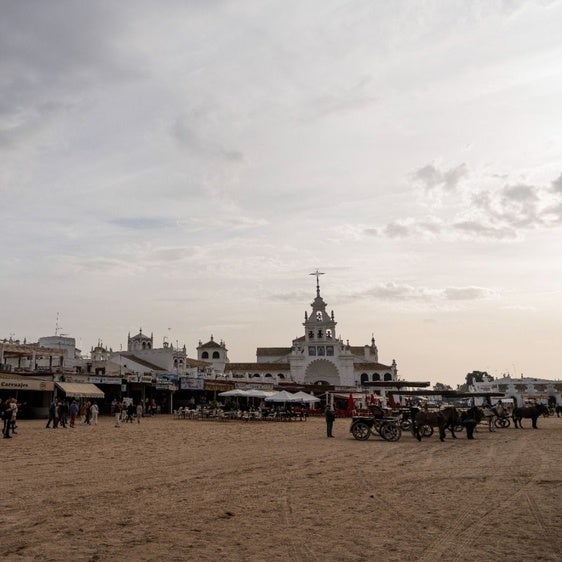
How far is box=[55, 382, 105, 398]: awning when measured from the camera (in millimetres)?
32875

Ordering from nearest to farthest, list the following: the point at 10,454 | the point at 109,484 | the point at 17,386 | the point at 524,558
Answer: the point at 524,558 < the point at 109,484 < the point at 10,454 < the point at 17,386

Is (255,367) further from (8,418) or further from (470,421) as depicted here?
(8,418)

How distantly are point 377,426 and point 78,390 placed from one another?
20.4m

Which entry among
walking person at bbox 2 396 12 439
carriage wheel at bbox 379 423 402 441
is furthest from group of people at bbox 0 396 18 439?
carriage wheel at bbox 379 423 402 441

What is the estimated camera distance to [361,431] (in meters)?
21.6

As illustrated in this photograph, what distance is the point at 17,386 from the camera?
99.1 ft

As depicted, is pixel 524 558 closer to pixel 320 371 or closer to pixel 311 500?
pixel 311 500

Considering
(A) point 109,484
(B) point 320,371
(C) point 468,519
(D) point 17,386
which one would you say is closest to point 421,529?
(C) point 468,519

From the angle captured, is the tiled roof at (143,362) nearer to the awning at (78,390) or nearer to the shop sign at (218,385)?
the shop sign at (218,385)

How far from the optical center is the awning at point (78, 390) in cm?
3288

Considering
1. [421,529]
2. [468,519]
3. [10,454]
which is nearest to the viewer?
[421,529]

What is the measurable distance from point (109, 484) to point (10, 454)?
6188 mm

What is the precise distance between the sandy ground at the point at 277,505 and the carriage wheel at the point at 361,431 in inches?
180

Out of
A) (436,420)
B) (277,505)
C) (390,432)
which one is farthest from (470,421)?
(277,505)
